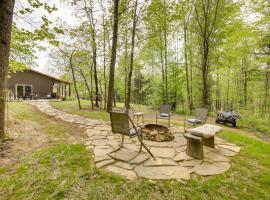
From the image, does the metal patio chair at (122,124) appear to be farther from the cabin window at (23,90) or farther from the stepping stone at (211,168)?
the cabin window at (23,90)

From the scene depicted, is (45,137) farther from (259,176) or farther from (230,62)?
(230,62)

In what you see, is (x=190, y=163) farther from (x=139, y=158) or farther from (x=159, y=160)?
(x=139, y=158)

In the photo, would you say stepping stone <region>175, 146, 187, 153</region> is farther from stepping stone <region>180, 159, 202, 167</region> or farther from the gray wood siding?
the gray wood siding

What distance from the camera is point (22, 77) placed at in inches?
705

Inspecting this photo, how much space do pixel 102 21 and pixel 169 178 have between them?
10469 millimetres

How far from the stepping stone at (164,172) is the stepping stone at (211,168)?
7.3 inches

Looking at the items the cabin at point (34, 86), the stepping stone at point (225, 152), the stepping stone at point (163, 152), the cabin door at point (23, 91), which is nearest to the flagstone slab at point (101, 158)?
the stepping stone at point (163, 152)

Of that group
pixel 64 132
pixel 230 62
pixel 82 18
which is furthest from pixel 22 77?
pixel 230 62

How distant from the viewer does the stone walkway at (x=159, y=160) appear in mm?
2600

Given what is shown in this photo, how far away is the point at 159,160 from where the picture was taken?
3029 mm

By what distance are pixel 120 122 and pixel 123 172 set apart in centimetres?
93

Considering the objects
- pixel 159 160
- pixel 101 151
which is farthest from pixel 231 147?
pixel 101 151

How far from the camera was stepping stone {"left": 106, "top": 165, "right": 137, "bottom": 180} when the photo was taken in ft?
8.05

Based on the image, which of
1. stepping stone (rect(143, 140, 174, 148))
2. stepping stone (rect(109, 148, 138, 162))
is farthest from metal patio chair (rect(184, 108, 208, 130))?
stepping stone (rect(109, 148, 138, 162))
